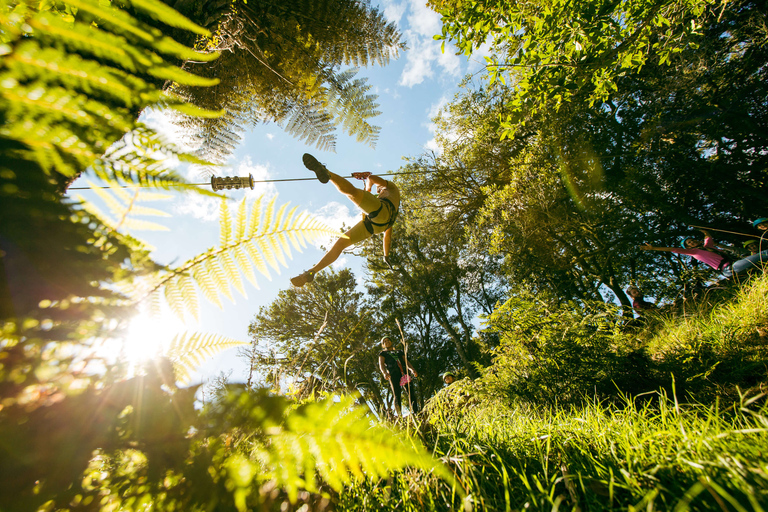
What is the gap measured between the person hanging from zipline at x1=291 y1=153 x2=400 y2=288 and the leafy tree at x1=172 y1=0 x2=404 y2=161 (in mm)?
321

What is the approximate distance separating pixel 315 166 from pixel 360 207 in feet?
2.43

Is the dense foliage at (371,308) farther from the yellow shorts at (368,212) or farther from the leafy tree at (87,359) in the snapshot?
the yellow shorts at (368,212)

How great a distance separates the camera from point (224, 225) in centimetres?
75

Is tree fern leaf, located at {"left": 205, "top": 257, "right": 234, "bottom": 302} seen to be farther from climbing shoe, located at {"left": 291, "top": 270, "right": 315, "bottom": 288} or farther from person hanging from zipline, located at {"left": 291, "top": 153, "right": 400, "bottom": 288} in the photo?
climbing shoe, located at {"left": 291, "top": 270, "right": 315, "bottom": 288}

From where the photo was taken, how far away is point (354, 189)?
344cm

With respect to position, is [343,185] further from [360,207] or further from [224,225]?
[224,225]

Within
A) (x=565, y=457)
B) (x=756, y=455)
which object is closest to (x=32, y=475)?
(x=565, y=457)

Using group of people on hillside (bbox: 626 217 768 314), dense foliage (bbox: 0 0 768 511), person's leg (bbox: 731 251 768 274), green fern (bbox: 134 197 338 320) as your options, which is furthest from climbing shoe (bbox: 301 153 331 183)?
person's leg (bbox: 731 251 768 274)

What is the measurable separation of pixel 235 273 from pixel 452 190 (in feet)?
29.2

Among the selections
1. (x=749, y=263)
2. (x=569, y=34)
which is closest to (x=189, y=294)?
(x=569, y=34)

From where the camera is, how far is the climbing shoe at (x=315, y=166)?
3.25 m

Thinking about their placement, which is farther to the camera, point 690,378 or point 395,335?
point 395,335

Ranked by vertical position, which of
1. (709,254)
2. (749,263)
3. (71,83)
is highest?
(71,83)

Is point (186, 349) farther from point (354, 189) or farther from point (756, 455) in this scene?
point (354, 189)
